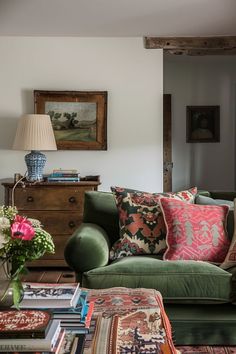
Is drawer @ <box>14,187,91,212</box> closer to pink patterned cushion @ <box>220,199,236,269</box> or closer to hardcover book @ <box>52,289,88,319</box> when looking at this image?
pink patterned cushion @ <box>220,199,236,269</box>

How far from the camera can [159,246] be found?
303 cm

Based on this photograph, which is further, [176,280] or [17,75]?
[17,75]

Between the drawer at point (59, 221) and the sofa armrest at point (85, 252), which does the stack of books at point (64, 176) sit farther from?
the sofa armrest at point (85, 252)

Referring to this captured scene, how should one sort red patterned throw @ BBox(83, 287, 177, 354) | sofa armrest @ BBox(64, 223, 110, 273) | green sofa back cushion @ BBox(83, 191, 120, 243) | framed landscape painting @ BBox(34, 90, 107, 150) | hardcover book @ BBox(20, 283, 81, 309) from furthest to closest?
framed landscape painting @ BBox(34, 90, 107, 150) < green sofa back cushion @ BBox(83, 191, 120, 243) < sofa armrest @ BBox(64, 223, 110, 273) < hardcover book @ BBox(20, 283, 81, 309) < red patterned throw @ BBox(83, 287, 177, 354)

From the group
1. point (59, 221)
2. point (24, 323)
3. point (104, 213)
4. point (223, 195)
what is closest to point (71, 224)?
point (59, 221)

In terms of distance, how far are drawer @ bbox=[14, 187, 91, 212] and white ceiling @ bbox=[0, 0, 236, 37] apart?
160 centimetres

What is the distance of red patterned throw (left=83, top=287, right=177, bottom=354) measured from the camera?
1469 millimetres

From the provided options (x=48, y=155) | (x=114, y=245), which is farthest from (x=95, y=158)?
(x=114, y=245)

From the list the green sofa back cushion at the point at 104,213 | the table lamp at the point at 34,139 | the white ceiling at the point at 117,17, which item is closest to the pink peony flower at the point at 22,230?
the green sofa back cushion at the point at 104,213

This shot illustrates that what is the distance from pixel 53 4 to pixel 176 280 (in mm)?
2666

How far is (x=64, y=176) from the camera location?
16.0ft

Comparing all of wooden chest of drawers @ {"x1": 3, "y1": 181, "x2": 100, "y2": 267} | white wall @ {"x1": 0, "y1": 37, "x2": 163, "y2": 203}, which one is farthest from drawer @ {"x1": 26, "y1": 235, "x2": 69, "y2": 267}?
white wall @ {"x1": 0, "y1": 37, "x2": 163, "y2": 203}

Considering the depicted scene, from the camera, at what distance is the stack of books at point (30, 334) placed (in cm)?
135

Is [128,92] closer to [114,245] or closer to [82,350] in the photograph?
[114,245]
